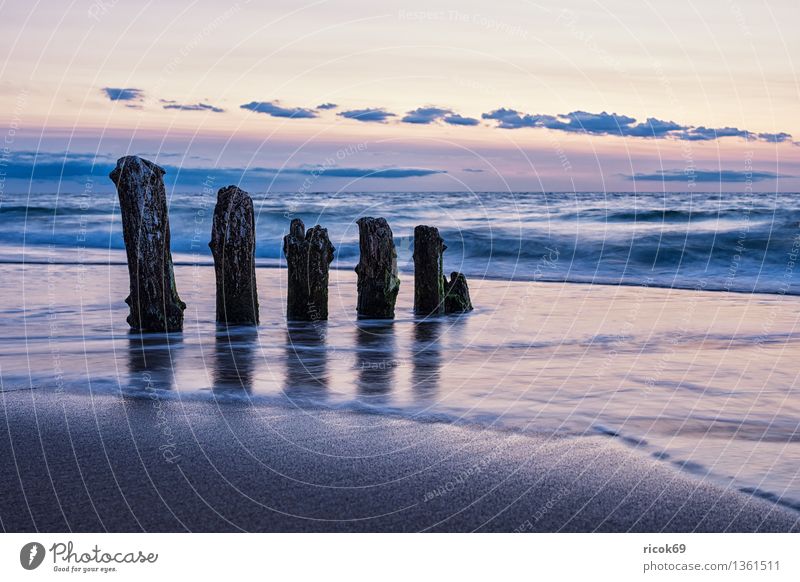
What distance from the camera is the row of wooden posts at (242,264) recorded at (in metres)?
10.5

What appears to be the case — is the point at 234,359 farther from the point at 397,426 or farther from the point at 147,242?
the point at 397,426

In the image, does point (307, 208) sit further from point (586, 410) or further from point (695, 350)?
point (586, 410)

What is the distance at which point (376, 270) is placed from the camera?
41.4 feet

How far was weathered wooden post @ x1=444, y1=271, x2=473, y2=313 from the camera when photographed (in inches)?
543

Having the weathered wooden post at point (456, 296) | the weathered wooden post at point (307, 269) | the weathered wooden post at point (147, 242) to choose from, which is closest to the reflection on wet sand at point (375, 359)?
the weathered wooden post at point (307, 269)

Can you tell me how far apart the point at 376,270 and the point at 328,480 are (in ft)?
24.2

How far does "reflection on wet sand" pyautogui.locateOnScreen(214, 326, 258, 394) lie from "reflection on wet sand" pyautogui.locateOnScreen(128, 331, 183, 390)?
43 cm

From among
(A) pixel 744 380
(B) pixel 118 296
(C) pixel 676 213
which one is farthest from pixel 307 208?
(A) pixel 744 380

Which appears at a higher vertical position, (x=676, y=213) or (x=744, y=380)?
(x=676, y=213)

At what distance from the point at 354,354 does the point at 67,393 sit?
327 cm

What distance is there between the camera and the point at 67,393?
767 centimetres
